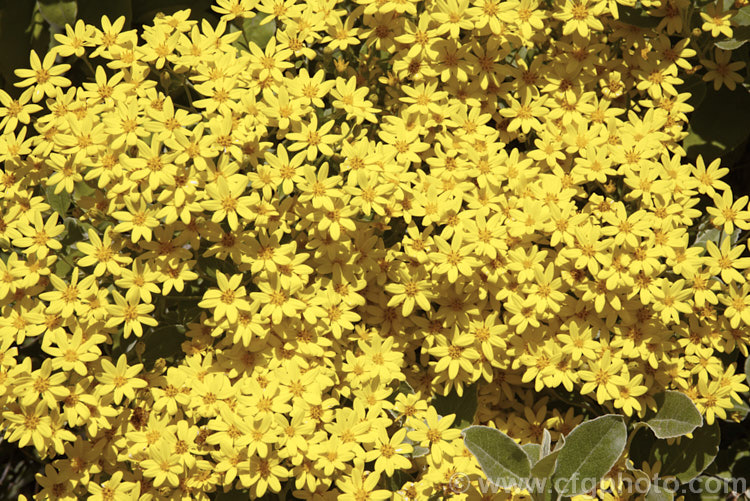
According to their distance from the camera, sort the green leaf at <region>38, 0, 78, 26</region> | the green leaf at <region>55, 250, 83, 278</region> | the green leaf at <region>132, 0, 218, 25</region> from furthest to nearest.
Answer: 1. the green leaf at <region>132, 0, 218, 25</region>
2. the green leaf at <region>38, 0, 78, 26</region>
3. the green leaf at <region>55, 250, 83, 278</region>

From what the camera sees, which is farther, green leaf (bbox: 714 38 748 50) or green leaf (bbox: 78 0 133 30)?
green leaf (bbox: 78 0 133 30)

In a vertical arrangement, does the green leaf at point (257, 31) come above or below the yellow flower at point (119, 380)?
above

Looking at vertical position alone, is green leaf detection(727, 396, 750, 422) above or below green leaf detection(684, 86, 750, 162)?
below

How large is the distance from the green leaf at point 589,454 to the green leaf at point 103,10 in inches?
82.8

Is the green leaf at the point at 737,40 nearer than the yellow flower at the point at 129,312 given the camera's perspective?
No

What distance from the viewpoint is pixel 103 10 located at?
2.79 m

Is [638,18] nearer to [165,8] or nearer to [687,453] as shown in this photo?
[687,453]

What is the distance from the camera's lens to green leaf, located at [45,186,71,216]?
231 centimetres

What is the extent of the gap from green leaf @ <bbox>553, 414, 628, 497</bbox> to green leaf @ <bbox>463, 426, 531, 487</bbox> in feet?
0.34

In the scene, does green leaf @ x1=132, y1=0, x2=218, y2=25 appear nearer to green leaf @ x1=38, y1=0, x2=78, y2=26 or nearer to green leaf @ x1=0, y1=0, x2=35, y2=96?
green leaf @ x1=38, y1=0, x2=78, y2=26

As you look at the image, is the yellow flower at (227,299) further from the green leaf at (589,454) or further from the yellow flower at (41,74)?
the green leaf at (589,454)

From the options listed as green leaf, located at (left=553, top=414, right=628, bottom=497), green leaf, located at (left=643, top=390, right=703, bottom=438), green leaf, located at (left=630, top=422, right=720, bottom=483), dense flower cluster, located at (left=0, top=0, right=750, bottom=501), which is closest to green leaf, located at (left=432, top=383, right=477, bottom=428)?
dense flower cluster, located at (left=0, top=0, right=750, bottom=501)

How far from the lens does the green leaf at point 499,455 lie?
6.72 feet

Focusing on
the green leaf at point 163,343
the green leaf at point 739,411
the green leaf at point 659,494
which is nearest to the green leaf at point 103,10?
the green leaf at point 163,343
